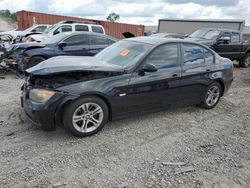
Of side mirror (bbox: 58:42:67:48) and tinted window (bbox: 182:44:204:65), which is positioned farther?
side mirror (bbox: 58:42:67:48)

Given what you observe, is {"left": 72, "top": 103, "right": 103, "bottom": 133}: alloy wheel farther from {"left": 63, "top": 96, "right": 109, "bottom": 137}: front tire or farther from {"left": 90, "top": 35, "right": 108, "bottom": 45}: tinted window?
{"left": 90, "top": 35, "right": 108, "bottom": 45}: tinted window

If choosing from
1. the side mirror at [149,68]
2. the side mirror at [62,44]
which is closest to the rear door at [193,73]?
the side mirror at [149,68]

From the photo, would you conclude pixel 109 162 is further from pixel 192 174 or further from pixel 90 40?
pixel 90 40

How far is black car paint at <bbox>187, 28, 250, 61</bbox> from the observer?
1117cm

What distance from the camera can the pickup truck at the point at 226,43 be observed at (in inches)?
443

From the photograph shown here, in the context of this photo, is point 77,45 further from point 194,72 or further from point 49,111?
point 49,111

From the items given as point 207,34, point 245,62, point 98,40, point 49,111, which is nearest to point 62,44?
point 98,40

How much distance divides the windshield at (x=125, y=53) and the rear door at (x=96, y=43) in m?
4.08

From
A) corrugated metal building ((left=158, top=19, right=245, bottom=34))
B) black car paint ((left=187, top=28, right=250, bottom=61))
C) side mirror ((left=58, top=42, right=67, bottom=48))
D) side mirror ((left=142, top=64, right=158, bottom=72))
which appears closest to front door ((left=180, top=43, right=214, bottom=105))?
side mirror ((left=142, top=64, right=158, bottom=72))

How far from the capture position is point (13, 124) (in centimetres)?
462

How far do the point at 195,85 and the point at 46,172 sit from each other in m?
3.32

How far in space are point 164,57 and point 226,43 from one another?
7.60m

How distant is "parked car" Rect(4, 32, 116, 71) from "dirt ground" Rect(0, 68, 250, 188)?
3211 millimetres

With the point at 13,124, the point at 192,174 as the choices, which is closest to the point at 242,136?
the point at 192,174
